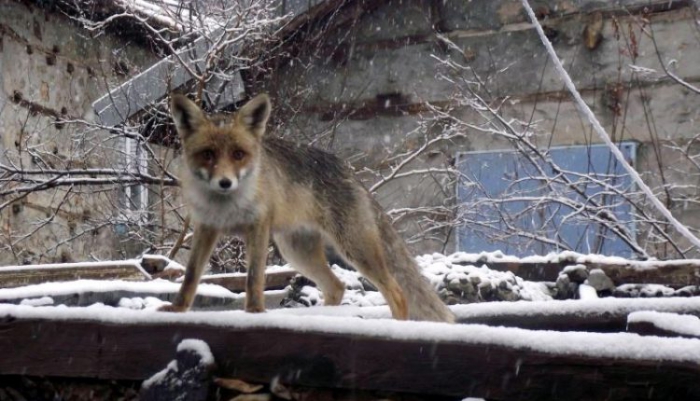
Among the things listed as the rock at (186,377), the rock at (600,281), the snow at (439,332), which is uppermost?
the rock at (600,281)

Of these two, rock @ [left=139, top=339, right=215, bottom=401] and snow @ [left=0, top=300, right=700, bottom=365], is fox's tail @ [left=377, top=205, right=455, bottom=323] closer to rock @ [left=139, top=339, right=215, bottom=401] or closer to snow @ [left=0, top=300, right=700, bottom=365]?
snow @ [left=0, top=300, right=700, bottom=365]

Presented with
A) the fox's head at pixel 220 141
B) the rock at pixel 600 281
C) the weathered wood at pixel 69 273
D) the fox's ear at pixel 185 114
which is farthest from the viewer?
the weathered wood at pixel 69 273

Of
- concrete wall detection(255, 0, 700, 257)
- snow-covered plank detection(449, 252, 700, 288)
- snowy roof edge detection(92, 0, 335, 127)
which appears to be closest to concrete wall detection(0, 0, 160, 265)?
snowy roof edge detection(92, 0, 335, 127)

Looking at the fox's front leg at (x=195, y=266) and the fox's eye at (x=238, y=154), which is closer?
the fox's front leg at (x=195, y=266)

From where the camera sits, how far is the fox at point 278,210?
434 cm

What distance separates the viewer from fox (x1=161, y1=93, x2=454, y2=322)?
4344 millimetres

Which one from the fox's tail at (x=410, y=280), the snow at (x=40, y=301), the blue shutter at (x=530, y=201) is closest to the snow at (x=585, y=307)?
the fox's tail at (x=410, y=280)

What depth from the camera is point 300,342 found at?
3150 millimetres

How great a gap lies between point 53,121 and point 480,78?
5851 millimetres

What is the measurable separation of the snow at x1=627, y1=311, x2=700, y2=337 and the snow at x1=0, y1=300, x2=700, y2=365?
0.47m

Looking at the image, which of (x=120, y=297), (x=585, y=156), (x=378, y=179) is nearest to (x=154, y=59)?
(x=378, y=179)

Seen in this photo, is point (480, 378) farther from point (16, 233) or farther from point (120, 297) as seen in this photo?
point (16, 233)

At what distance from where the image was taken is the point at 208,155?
432 centimetres

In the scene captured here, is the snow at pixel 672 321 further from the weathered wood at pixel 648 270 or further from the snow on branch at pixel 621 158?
the weathered wood at pixel 648 270
